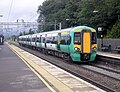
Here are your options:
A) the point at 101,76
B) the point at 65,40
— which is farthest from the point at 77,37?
the point at 101,76

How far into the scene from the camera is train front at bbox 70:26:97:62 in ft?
83.1

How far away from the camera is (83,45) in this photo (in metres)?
25.4

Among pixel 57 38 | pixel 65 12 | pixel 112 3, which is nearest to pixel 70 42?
pixel 57 38

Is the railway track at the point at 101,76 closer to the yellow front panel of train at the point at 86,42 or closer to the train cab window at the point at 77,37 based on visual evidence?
the yellow front panel of train at the point at 86,42

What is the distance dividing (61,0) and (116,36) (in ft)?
183

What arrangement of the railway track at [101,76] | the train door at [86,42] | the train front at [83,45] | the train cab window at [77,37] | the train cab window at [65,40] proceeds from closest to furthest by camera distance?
the railway track at [101,76], the train front at [83,45], the train door at [86,42], the train cab window at [77,37], the train cab window at [65,40]

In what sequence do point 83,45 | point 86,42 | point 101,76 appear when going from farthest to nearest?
point 86,42
point 83,45
point 101,76

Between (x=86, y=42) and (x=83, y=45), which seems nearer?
(x=83, y=45)

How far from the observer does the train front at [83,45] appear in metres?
25.3

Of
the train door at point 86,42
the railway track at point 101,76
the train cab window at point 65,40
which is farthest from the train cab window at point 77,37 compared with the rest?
the railway track at point 101,76

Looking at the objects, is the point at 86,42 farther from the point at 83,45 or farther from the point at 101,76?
the point at 101,76

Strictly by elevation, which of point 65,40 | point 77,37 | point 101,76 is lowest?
point 101,76

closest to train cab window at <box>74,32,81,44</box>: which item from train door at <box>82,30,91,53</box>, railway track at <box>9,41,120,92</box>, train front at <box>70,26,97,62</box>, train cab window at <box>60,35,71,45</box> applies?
train front at <box>70,26,97,62</box>

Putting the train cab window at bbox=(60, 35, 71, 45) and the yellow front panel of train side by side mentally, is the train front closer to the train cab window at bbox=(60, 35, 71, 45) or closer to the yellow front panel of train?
the yellow front panel of train
